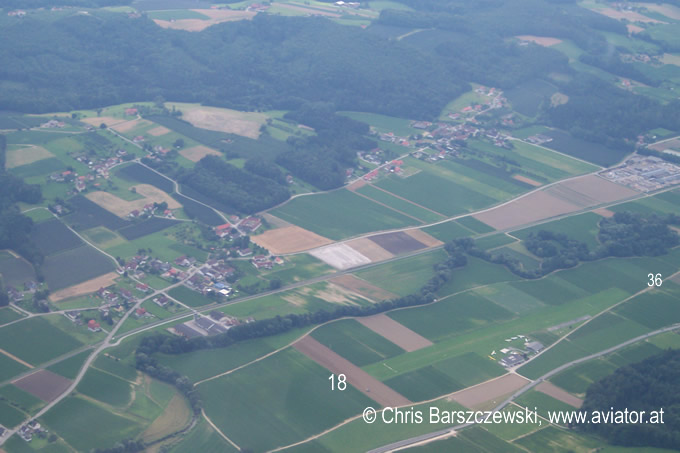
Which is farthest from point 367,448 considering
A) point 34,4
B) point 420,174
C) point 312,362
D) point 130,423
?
point 34,4

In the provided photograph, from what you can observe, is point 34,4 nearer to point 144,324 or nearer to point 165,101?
point 165,101

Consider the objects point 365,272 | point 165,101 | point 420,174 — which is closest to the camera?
point 365,272

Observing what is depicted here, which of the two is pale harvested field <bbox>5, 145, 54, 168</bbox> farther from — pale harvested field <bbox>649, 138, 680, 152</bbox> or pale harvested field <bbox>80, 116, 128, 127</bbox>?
pale harvested field <bbox>649, 138, 680, 152</bbox>

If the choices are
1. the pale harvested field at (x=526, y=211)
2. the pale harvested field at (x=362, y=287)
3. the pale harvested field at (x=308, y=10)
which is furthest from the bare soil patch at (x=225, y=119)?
the pale harvested field at (x=308, y=10)

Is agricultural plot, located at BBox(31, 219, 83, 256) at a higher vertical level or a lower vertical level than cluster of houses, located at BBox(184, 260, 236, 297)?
higher

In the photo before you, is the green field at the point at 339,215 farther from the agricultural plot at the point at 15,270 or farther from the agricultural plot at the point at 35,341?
the agricultural plot at the point at 35,341

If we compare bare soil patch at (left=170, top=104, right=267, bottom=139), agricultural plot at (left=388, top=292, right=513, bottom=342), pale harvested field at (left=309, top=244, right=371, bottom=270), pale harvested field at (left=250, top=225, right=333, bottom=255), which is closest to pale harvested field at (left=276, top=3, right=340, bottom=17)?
bare soil patch at (left=170, top=104, right=267, bottom=139)
